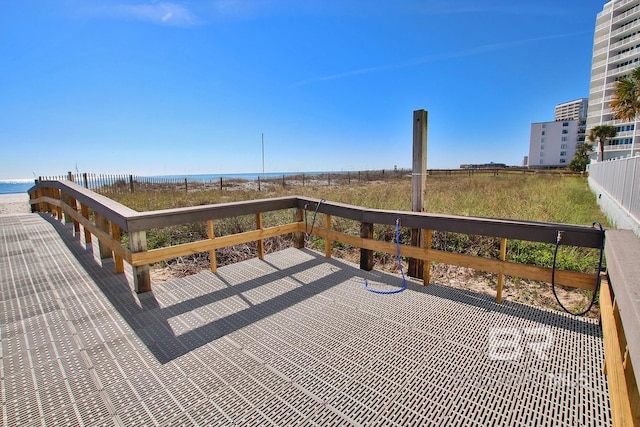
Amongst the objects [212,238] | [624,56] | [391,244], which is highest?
[624,56]

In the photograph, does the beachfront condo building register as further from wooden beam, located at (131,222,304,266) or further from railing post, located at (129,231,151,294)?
railing post, located at (129,231,151,294)

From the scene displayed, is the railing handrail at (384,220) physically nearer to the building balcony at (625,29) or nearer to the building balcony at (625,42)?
the building balcony at (625,42)

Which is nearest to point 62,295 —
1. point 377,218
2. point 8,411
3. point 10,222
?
point 8,411

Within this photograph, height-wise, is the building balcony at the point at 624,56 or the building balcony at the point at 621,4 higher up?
the building balcony at the point at 621,4

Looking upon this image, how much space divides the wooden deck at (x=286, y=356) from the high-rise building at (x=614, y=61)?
52738 millimetres

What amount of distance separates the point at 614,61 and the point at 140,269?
63.8m

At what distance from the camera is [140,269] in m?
3.07

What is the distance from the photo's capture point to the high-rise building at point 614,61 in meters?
39.8

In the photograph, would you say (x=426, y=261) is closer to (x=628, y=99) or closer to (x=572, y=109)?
(x=628, y=99)

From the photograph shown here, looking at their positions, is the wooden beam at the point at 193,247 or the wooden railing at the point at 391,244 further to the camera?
the wooden beam at the point at 193,247

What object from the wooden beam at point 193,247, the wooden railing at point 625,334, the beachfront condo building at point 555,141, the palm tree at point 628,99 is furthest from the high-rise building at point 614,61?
the wooden beam at point 193,247

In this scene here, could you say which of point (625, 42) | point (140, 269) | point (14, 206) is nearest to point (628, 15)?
point (625, 42)

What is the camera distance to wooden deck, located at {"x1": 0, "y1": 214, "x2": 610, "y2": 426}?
1.62 metres

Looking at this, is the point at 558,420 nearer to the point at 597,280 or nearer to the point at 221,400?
the point at 597,280
